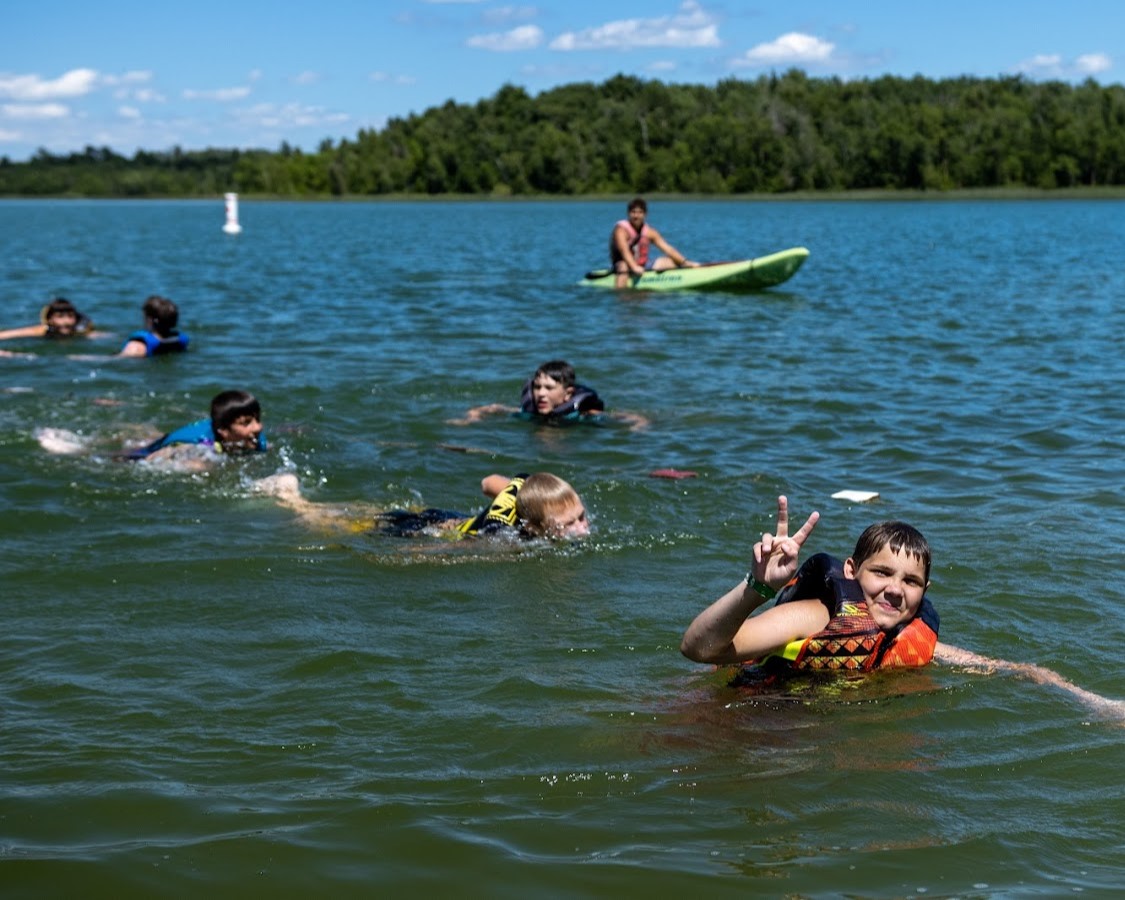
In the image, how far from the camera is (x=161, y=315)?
1628 cm

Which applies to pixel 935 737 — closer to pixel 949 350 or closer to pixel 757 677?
pixel 757 677

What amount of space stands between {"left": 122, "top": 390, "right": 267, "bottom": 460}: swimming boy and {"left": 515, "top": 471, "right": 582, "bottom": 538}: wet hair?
9.71 ft

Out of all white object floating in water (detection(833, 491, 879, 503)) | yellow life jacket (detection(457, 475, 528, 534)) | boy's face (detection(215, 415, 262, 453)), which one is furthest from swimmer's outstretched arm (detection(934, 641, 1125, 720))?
boy's face (detection(215, 415, 262, 453))

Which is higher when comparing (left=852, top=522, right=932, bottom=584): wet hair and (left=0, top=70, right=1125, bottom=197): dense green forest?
(left=0, top=70, right=1125, bottom=197): dense green forest

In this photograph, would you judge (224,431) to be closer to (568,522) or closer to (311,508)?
(311,508)

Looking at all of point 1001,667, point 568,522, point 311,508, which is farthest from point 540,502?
point 1001,667

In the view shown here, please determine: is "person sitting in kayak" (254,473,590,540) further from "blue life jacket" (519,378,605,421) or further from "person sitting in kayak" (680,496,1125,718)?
"blue life jacket" (519,378,605,421)

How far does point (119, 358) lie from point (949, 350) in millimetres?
9901

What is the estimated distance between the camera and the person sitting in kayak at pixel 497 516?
808 centimetres

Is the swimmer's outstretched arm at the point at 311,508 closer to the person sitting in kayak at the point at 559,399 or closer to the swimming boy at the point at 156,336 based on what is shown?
the person sitting in kayak at the point at 559,399

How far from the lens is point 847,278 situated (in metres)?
28.3

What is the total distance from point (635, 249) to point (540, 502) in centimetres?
1647

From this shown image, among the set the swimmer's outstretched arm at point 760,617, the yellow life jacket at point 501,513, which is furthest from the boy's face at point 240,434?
the swimmer's outstretched arm at point 760,617

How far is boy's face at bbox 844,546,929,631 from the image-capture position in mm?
5266
